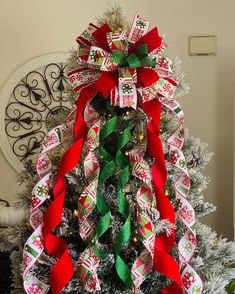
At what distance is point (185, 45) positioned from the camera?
1675 millimetres

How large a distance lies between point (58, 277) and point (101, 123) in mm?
323

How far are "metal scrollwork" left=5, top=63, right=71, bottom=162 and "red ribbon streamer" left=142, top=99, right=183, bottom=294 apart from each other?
0.86 metres

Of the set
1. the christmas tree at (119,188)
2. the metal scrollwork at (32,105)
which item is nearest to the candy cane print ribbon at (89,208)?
the christmas tree at (119,188)

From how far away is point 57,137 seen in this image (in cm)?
87

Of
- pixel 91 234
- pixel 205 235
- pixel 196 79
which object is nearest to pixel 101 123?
pixel 91 234

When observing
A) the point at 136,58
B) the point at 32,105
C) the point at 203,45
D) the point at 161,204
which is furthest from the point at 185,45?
the point at 161,204

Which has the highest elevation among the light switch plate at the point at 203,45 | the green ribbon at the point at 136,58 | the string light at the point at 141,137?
the light switch plate at the point at 203,45

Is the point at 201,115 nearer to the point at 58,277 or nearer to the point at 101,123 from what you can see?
the point at 101,123

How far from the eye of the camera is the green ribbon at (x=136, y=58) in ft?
2.74

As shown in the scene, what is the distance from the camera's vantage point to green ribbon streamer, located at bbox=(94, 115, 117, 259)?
817 mm

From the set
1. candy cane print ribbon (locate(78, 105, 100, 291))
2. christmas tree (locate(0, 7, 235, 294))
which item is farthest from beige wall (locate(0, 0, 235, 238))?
candy cane print ribbon (locate(78, 105, 100, 291))

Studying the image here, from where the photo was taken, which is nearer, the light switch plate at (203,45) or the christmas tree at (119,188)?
the christmas tree at (119,188)

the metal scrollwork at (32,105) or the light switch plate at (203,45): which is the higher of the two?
the light switch plate at (203,45)

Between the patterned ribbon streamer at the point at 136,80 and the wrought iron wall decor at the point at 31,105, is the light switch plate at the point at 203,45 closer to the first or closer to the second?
the wrought iron wall decor at the point at 31,105
